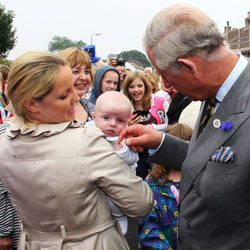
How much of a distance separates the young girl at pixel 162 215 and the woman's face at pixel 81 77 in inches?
49.6

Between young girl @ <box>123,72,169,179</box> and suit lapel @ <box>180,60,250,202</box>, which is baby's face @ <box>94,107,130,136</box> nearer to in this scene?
suit lapel @ <box>180,60,250,202</box>

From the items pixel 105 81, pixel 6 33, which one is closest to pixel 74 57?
pixel 105 81

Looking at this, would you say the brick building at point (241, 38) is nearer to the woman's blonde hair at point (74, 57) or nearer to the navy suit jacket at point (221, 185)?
the woman's blonde hair at point (74, 57)

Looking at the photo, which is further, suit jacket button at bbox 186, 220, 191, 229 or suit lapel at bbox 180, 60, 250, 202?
suit jacket button at bbox 186, 220, 191, 229

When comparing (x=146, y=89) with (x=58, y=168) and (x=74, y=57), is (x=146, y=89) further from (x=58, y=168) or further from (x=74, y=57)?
(x=58, y=168)

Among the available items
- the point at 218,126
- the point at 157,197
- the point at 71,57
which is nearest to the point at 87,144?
the point at 218,126

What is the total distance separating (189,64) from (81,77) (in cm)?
196

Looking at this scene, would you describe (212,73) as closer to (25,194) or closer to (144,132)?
(144,132)

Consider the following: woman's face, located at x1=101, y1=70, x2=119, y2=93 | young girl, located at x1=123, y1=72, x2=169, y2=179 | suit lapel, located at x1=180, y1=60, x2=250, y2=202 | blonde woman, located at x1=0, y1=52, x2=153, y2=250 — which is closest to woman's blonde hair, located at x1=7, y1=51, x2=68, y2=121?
blonde woman, located at x1=0, y1=52, x2=153, y2=250

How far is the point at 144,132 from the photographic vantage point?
2.31 metres

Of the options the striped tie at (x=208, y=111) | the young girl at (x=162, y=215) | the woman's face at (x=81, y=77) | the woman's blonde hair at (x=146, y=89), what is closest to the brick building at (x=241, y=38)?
the woman's blonde hair at (x=146, y=89)

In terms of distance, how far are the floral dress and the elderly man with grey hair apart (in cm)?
70

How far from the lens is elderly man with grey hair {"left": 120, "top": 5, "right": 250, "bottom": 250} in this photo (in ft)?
5.36

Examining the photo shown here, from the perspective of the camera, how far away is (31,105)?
6.06 feet
